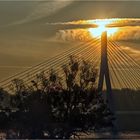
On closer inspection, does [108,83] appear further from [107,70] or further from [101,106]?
[101,106]

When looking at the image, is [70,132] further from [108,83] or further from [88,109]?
[108,83]

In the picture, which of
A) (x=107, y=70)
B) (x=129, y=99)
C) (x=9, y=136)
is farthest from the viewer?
(x=129, y=99)

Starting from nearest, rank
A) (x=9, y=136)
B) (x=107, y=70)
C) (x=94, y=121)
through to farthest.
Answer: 1. (x=9, y=136)
2. (x=94, y=121)
3. (x=107, y=70)

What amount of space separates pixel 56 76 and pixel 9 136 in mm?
4157

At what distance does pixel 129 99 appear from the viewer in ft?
180

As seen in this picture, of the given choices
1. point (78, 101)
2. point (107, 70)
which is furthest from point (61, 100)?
point (107, 70)

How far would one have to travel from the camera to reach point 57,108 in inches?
1069

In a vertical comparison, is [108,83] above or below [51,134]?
above

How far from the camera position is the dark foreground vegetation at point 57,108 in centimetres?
2625

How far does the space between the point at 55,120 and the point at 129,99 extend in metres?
28.8

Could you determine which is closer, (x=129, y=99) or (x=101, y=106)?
(x=101, y=106)

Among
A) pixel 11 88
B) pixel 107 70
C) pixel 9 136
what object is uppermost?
pixel 107 70

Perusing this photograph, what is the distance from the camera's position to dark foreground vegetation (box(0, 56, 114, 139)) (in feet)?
86.1

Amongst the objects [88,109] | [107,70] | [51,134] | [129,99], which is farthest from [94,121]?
[129,99]
